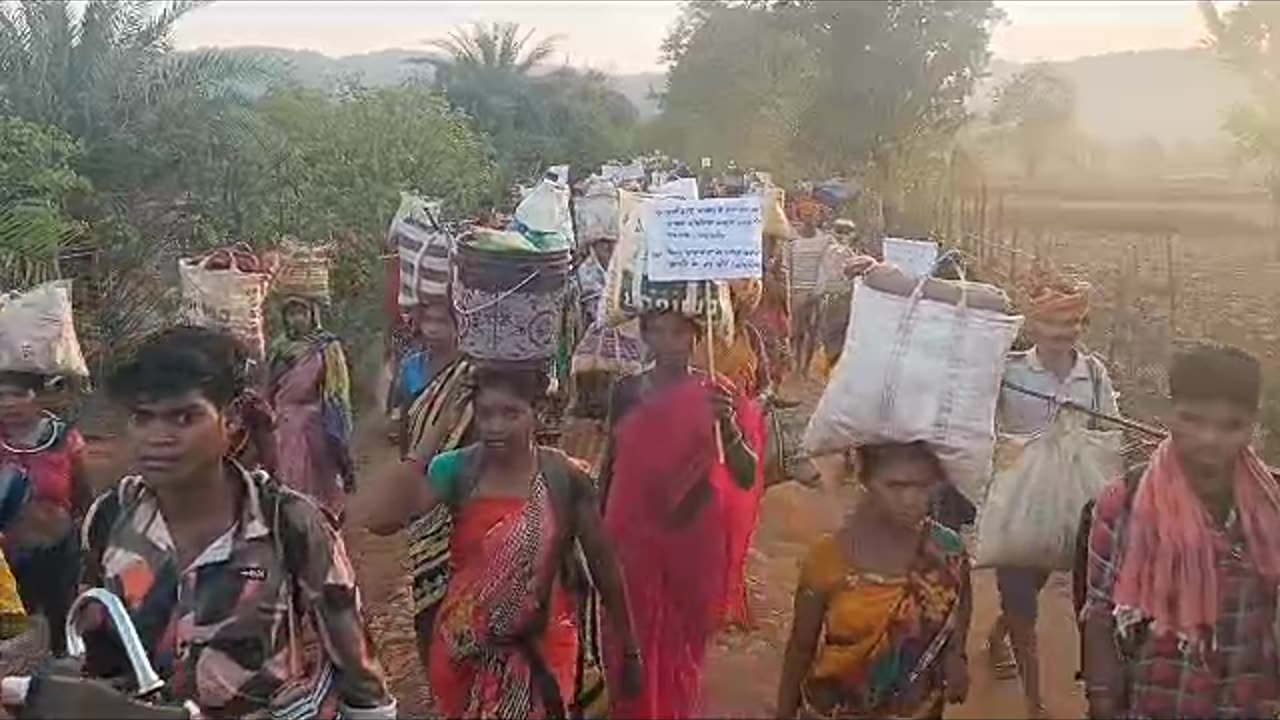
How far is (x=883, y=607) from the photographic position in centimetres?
355

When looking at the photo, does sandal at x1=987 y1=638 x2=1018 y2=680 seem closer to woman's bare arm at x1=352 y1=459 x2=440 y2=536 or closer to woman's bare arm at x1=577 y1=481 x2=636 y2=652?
woman's bare arm at x1=577 y1=481 x2=636 y2=652

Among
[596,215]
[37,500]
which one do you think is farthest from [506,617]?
[596,215]

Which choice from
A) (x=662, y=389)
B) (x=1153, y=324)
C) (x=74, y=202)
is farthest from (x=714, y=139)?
(x=662, y=389)

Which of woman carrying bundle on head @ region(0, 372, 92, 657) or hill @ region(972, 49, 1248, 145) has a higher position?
hill @ region(972, 49, 1248, 145)

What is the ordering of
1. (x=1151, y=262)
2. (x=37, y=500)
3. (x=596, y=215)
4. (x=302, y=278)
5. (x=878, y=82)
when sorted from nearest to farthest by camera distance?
(x=37, y=500)
(x=302, y=278)
(x=596, y=215)
(x=1151, y=262)
(x=878, y=82)

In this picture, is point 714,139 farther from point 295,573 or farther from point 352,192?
point 295,573

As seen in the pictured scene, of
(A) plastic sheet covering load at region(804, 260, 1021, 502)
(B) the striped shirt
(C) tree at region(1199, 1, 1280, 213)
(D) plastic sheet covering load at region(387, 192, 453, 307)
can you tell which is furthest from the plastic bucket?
(C) tree at region(1199, 1, 1280, 213)

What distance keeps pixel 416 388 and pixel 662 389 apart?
4.99ft

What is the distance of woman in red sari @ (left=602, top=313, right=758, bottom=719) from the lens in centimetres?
527

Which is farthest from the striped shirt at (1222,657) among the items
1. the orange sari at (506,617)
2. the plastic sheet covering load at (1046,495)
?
the plastic sheet covering load at (1046,495)

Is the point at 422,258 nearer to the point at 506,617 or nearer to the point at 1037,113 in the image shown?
the point at 506,617

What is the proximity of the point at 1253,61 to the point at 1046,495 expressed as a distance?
2881cm

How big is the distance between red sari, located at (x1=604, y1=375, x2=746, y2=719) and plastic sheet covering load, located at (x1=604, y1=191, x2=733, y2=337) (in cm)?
63

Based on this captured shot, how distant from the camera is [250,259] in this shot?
7.24 metres
